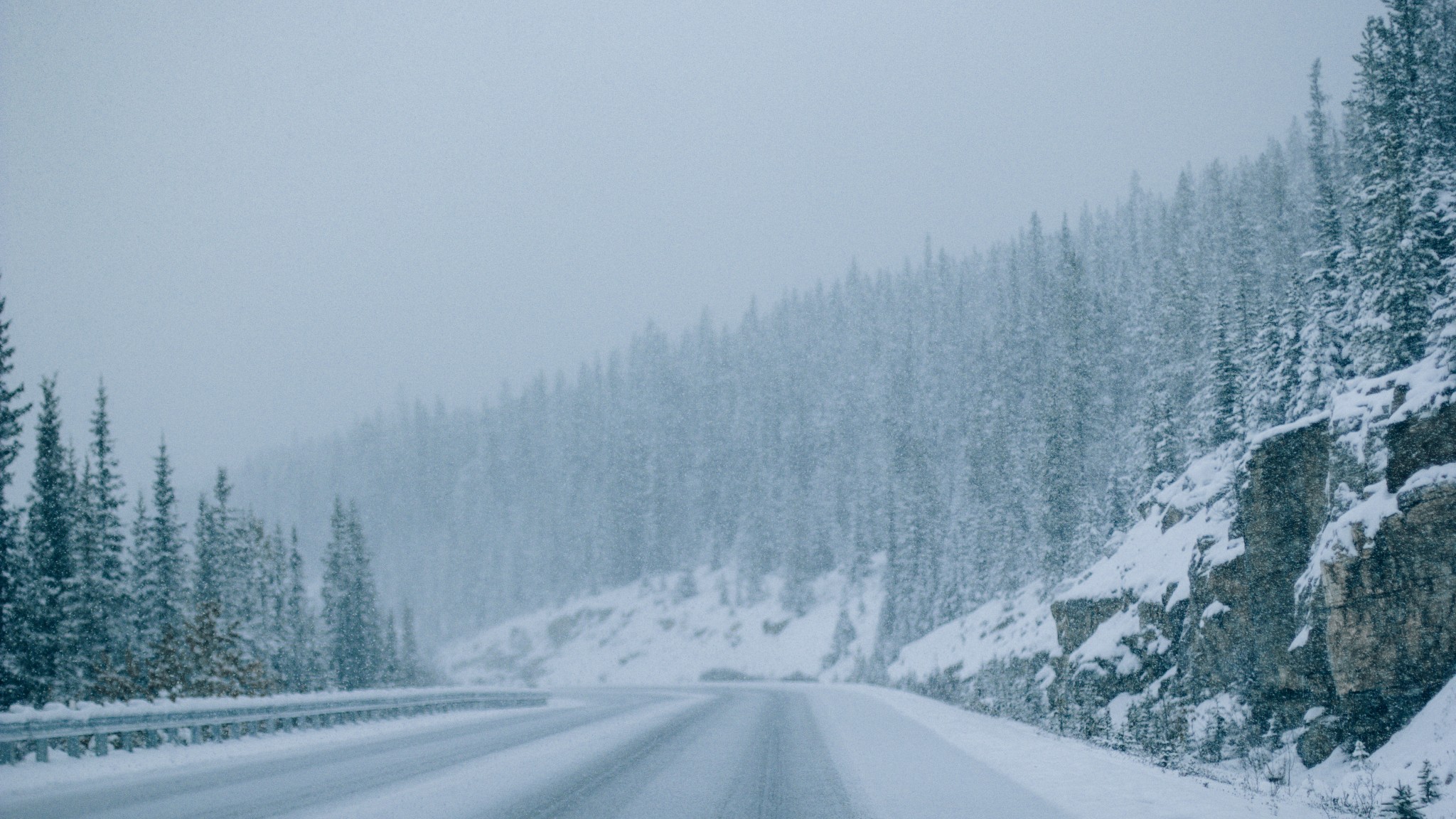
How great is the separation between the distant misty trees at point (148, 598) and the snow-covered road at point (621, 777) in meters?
8.29

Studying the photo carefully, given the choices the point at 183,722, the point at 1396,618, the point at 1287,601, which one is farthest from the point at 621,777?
the point at 1287,601

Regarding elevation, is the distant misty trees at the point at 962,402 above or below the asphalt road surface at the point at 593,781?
above

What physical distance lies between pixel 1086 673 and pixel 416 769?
673 inches

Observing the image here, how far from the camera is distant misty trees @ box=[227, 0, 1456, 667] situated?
2647 cm

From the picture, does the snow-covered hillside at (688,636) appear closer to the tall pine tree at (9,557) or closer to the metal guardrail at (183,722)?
the metal guardrail at (183,722)

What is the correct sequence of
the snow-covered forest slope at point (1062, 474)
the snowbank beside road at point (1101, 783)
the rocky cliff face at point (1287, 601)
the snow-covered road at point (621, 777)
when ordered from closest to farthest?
the snowbank beside road at point (1101, 783) < the snow-covered road at point (621, 777) < the rocky cliff face at point (1287, 601) < the snow-covered forest slope at point (1062, 474)

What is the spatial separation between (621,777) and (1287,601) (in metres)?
13.5

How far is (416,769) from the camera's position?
43.6 ft

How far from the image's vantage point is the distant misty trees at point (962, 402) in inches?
1042

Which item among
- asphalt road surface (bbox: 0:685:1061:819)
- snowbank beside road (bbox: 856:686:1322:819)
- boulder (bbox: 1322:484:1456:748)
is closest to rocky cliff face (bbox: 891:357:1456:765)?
boulder (bbox: 1322:484:1456:748)

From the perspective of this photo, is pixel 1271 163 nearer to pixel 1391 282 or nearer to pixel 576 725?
pixel 1391 282

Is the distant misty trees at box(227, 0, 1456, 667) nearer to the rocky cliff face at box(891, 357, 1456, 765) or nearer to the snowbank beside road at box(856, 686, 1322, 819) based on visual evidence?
the rocky cliff face at box(891, 357, 1456, 765)

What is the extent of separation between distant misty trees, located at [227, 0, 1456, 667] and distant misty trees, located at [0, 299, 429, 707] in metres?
31.2

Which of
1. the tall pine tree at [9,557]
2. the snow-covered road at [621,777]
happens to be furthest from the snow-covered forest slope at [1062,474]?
the tall pine tree at [9,557]
